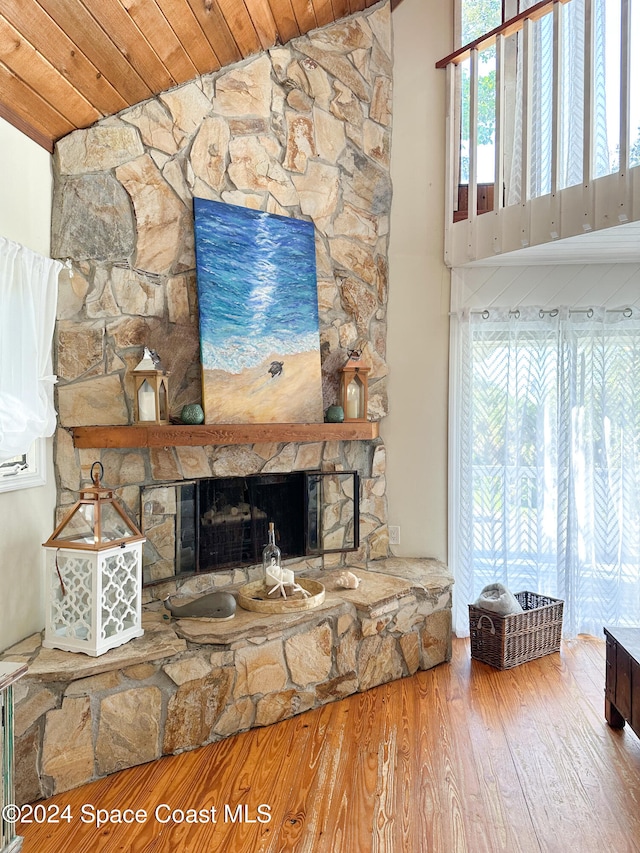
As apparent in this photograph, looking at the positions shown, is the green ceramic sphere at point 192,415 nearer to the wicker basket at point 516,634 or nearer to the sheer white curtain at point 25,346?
the sheer white curtain at point 25,346

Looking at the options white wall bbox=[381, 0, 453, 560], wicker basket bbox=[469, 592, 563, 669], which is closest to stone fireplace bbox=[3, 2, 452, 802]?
white wall bbox=[381, 0, 453, 560]

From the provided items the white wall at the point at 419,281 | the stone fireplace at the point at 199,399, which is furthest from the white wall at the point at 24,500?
the white wall at the point at 419,281

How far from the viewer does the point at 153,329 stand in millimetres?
3172

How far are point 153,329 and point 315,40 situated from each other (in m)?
2.06

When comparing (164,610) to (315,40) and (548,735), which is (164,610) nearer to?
(548,735)

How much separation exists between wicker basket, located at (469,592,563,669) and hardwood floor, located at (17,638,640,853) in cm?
33

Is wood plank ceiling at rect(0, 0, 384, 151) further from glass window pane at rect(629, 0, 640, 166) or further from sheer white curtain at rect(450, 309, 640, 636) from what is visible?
sheer white curtain at rect(450, 309, 640, 636)

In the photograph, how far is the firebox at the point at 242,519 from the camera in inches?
126

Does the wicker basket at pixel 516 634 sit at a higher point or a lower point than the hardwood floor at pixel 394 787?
higher

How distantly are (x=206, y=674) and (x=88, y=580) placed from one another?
0.67m

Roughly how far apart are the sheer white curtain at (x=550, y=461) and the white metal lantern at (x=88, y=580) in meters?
2.23

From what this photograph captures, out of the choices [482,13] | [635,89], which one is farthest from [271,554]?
[482,13]

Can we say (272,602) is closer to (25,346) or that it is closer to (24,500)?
(24,500)

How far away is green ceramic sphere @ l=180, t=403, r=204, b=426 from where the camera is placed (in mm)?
3139
